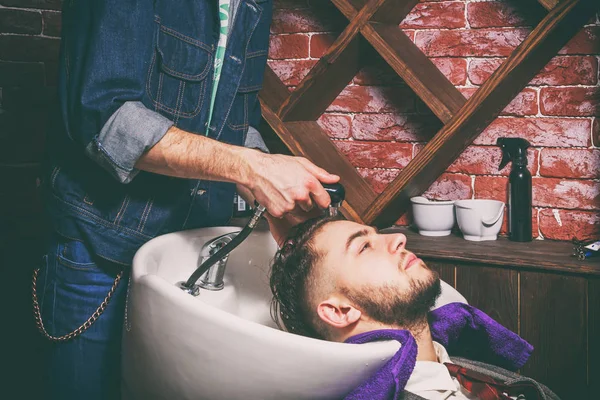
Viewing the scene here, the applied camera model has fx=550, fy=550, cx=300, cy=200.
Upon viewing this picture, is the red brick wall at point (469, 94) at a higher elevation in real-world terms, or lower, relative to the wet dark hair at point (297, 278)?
higher

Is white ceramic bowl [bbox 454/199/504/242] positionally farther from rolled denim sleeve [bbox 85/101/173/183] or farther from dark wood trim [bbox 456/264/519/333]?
rolled denim sleeve [bbox 85/101/173/183]

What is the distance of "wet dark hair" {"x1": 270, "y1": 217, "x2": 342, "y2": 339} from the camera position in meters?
1.44

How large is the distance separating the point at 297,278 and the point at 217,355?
53 cm

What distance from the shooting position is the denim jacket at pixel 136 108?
1.21 m

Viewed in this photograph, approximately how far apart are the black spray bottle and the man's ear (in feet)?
2.94

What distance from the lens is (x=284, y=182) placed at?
3.99ft

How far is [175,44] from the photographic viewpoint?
4.59 feet

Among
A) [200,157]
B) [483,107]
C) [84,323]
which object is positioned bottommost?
[84,323]

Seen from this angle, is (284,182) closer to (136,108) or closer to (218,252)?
(218,252)

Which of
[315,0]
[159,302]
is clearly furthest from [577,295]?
[315,0]

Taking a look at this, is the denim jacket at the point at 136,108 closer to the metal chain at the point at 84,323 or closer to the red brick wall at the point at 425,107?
the metal chain at the point at 84,323

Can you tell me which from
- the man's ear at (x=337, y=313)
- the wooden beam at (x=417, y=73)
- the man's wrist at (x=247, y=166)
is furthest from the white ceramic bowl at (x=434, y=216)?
the man's wrist at (x=247, y=166)

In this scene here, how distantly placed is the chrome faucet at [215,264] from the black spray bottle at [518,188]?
1032 mm

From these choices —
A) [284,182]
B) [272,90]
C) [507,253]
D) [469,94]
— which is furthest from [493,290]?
[272,90]
